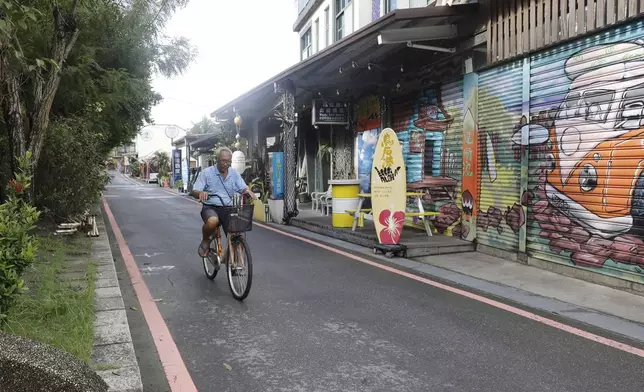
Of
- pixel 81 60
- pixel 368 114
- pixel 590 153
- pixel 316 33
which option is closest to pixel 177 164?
pixel 316 33

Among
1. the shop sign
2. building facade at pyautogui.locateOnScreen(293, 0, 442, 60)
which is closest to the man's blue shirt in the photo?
building facade at pyautogui.locateOnScreen(293, 0, 442, 60)

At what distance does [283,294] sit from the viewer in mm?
6285

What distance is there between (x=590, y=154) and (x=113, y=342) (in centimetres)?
615

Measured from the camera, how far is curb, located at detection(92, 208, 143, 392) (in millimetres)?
3574

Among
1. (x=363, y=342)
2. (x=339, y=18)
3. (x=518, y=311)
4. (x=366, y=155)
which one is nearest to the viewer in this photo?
(x=363, y=342)

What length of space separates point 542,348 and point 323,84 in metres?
10.2

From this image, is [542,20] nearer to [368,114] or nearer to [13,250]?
[368,114]

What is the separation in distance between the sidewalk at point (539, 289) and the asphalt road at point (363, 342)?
0.55 m

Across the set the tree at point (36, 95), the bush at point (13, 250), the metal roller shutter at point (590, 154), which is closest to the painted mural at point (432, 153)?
the metal roller shutter at point (590, 154)

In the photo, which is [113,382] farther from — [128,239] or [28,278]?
[128,239]

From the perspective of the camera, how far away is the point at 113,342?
4.29m

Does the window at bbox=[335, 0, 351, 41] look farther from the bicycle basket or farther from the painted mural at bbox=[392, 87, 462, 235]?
the bicycle basket

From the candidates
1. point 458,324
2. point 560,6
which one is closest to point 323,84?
point 560,6

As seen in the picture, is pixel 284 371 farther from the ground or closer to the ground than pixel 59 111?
closer to the ground
